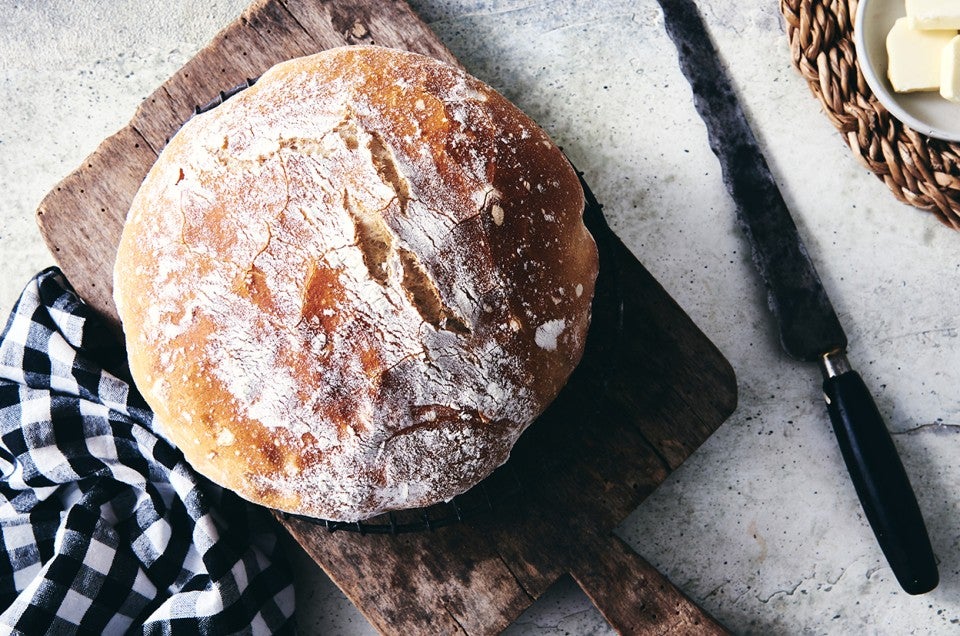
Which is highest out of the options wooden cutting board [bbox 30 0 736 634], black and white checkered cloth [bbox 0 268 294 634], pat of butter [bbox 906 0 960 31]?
black and white checkered cloth [bbox 0 268 294 634]

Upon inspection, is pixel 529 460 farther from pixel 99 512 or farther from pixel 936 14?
pixel 936 14

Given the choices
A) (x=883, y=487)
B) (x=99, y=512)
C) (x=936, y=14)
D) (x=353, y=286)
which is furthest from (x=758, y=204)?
(x=99, y=512)

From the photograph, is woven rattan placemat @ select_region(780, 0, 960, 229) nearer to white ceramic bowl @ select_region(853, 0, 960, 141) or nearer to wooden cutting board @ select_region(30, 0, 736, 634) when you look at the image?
white ceramic bowl @ select_region(853, 0, 960, 141)

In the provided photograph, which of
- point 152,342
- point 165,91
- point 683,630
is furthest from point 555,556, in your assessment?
point 165,91

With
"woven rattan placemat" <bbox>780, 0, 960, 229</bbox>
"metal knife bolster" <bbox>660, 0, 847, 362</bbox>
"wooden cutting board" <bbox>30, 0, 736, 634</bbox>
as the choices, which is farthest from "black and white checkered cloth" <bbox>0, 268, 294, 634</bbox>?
"woven rattan placemat" <bbox>780, 0, 960, 229</bbox>

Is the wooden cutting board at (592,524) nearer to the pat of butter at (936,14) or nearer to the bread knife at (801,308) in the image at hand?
the bread knife at (801,308)

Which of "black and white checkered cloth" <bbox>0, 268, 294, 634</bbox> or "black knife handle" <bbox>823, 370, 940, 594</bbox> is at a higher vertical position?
"black and white checkered cloth" <bbox>0, 268, 294, 634</bbox>

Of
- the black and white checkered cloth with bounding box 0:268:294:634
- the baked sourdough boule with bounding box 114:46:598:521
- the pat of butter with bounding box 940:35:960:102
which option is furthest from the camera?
the black and white checkered cloth with bounding box 0:268:294:634

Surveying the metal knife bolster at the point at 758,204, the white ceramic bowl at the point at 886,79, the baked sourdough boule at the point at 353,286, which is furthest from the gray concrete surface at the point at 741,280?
the baked sourdough boule at the point at 353,286
